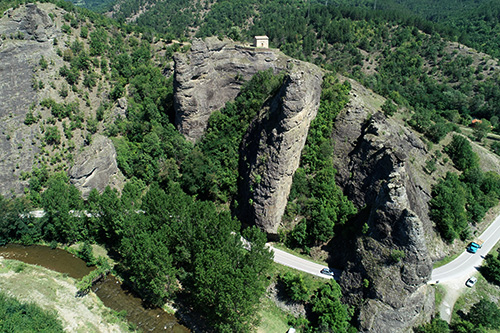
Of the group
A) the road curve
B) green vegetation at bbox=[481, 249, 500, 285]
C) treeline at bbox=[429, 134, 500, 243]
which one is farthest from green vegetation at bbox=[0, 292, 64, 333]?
green vegetation at bbox=[481, 249, 500, 285]

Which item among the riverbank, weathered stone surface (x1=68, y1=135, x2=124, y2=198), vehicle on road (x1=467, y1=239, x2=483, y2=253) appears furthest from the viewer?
weathered stone surface (x1=68, y1=135, x2=124, y2=198)

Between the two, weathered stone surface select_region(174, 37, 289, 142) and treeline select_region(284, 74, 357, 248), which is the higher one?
weathered stone surface select_region(174, 37, 289, 142)

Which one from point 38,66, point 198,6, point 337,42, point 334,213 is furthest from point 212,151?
point 198,6

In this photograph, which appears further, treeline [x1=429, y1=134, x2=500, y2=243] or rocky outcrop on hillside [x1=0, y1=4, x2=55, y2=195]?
rocky outcrop on hillside [x1=0, y1=4, x2=55, y2=195]

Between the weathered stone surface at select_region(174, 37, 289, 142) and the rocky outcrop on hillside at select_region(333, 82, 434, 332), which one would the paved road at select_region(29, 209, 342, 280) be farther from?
the weathered stone surface at select_region(174, 37, 289, 142)

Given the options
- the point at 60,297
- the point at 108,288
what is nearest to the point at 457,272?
→ the point at 108,288

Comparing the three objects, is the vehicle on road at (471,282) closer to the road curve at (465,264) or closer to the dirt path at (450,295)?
the dirt path at (450,295)

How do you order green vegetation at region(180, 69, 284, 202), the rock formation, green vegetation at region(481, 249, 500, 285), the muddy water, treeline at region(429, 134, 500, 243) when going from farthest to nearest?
1. green vegetation at region(180, 69, 284, 202)
2. treeline at region(429, 134, 500, 243)
3. the rock formation
4. green vegetation at region(481, 249, 500, 285)
5. the muddy water
